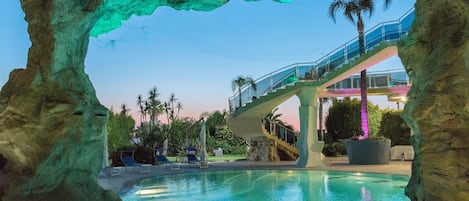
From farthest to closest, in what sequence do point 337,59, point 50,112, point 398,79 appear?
point 398,79 → point 337,59 → point 50,112

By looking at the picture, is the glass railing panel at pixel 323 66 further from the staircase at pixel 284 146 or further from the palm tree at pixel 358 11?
the staircase at pixel 284 146

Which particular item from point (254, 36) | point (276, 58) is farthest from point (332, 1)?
point (254, 36)

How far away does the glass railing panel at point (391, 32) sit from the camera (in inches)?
658

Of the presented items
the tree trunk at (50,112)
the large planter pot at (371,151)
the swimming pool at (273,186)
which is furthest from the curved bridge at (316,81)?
the tree trunk at (50,112)

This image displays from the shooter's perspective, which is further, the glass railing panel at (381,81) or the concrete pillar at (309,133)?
the glass railing panel at (381,81)

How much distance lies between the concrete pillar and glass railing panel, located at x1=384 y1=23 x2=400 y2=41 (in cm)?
378

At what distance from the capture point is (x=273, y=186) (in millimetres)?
11961

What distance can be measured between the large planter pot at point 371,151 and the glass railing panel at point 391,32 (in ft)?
15.1

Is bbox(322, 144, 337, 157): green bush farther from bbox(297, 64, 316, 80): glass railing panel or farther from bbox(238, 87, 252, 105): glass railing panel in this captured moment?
bbox(297, 64, 316, 80): glass railing panel

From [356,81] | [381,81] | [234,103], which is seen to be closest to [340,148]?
[356,81]

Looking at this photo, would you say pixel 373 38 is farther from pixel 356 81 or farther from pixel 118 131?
pixel 118 131

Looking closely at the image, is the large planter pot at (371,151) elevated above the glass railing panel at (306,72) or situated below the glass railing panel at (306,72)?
below

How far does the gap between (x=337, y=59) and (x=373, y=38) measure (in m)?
1.88

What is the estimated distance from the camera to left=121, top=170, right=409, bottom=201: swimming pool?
9.89 m
